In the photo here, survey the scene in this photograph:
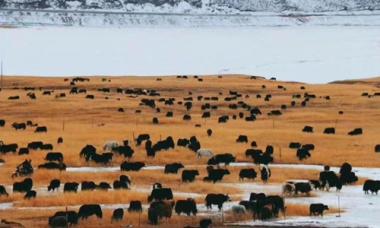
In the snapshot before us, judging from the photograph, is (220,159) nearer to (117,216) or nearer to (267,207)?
(267,207)

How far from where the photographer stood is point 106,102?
221 feet

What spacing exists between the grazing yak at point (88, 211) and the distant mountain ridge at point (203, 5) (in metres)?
140

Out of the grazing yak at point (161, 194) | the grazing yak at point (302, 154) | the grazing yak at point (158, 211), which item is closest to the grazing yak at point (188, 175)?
the grazing yak at point (161, 194)

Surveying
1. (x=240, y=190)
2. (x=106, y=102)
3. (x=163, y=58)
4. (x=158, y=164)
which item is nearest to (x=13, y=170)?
(x=158, y=164)

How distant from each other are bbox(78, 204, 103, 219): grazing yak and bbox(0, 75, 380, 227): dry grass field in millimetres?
197

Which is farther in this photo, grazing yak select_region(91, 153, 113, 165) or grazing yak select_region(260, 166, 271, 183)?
grazing yak select_region(91, 153, 113, 165)

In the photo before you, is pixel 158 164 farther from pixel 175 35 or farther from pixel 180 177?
pixel 175 35

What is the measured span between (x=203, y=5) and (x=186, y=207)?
148735mm

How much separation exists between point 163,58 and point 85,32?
23456 millimetres

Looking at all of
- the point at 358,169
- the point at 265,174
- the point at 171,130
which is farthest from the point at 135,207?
the point at 171,130

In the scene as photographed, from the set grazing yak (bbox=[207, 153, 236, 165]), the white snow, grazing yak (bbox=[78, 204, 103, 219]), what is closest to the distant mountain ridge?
the white snow

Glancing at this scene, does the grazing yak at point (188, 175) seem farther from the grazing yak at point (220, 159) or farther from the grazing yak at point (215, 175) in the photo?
the grazing yak at point (220, 159)

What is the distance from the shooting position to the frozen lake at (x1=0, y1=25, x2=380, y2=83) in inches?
4345

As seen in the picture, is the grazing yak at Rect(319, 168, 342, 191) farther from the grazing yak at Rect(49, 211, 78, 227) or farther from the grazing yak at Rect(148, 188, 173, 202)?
the grazing yak at Rect(49, 211, 78, 227)
